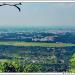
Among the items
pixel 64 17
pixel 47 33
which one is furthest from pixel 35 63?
pixel 64 17

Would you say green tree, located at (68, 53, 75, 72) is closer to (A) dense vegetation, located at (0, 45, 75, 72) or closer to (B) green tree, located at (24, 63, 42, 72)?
(A) dense vegetation, located at (0, 45, 75, 72)

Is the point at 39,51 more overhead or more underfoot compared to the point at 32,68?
more overhead

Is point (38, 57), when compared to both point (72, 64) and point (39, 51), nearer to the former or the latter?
point (39, 51)

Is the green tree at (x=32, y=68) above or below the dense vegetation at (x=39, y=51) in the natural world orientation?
below

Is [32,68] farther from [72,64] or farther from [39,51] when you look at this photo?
[72,64]

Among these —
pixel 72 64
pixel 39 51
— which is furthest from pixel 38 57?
pixel 72 64

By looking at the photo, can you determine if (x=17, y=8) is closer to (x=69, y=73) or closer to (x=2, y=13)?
(x=2, y=13)

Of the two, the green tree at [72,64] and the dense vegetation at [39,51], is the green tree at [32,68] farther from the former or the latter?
the green tree at [72,64]

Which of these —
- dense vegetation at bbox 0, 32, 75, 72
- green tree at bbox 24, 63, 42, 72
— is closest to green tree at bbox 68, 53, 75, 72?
dense vegetation at bbox 0, 32, 75, 72

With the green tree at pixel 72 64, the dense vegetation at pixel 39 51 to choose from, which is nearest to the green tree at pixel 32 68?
the dense vegetation at pixel 39 51

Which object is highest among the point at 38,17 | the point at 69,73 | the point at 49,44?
the point at 38,17

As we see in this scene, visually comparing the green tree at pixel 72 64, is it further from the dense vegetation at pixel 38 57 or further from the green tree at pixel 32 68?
the green tree at pixel 32 68
